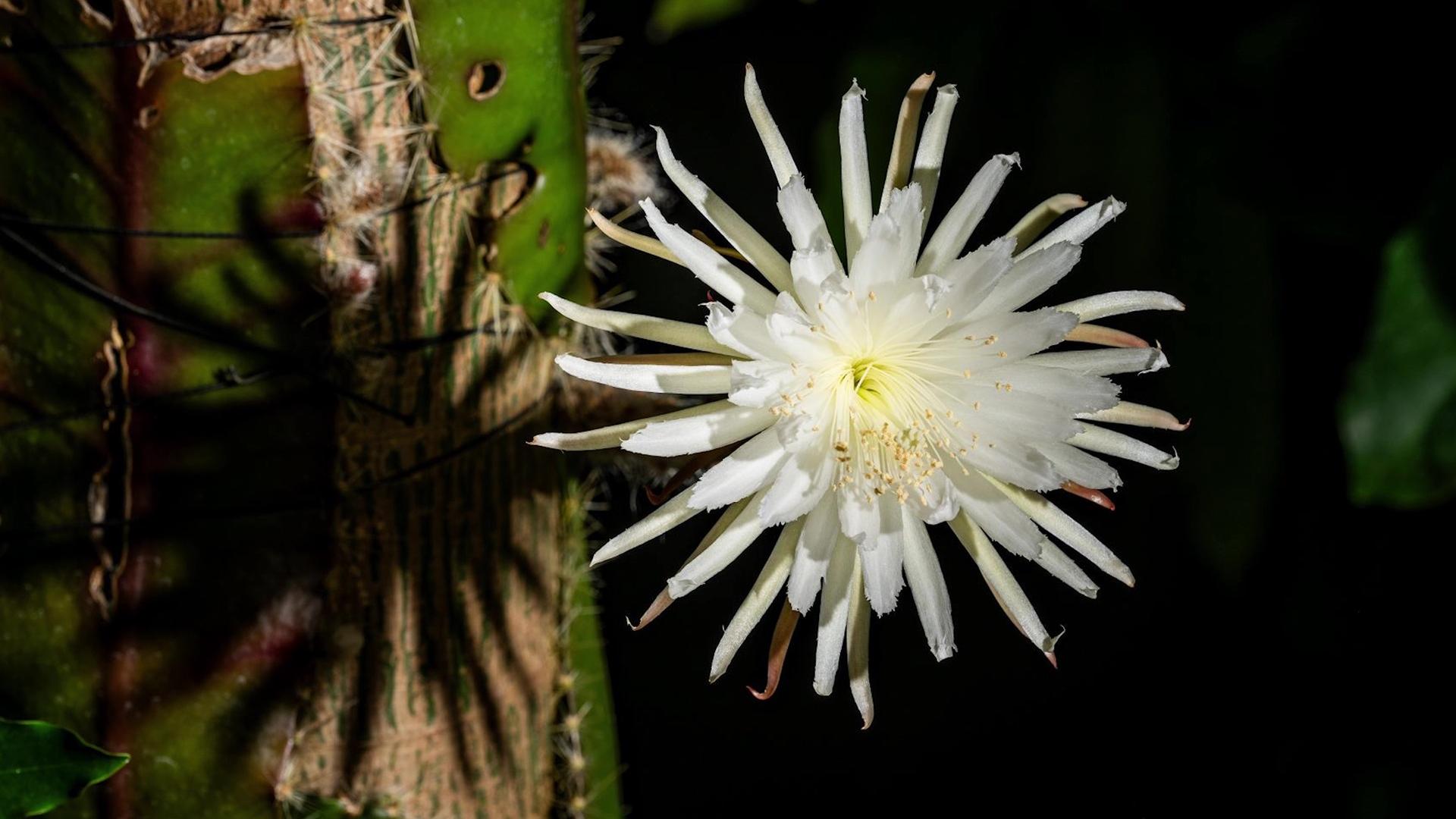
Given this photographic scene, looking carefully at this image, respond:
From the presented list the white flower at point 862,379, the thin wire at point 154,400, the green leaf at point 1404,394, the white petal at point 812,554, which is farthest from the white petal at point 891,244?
the green leaf at point 1404,394

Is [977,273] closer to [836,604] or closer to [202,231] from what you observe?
[836,604]

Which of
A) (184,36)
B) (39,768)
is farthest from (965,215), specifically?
(39,768)

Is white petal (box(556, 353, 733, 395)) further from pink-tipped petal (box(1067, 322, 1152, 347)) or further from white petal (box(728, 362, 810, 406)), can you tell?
pink-tipped petal (box(1067, 322, 1152, 347))

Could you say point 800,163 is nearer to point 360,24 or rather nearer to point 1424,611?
point 360,24

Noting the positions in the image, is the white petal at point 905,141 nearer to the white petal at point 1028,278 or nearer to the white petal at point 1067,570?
the white petal at point 1028,278

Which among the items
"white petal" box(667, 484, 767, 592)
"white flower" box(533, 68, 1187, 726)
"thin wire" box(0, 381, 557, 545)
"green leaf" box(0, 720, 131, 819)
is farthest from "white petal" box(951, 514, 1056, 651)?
"green leaf" box(0, 720, 131, 819)

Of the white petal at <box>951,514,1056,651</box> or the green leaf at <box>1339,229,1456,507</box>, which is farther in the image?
the green leaf at <box>1339,229,1456,507</box>
